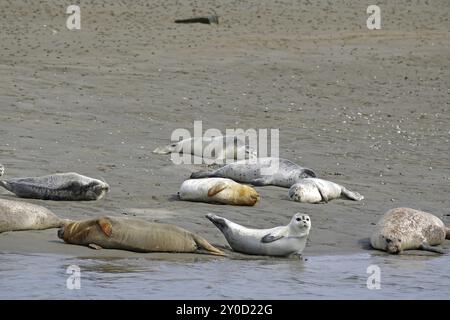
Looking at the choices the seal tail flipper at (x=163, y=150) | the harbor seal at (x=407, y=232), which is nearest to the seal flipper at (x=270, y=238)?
the harbor seal at (x=407, y=232)

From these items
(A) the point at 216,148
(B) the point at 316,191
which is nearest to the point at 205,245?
(B) the point at 316,191

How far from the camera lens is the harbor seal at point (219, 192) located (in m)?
10.5

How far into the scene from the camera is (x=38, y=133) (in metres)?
13.4

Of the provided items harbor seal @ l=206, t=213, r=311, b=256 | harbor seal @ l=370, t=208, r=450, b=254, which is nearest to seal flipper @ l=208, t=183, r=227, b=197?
harbor seal @ l=206, t=213, r=311, b=256

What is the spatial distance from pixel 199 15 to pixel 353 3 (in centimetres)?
304

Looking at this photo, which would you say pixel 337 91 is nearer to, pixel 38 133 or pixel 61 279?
pixel 38 133

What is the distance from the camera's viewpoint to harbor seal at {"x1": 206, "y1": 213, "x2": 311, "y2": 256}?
29.3ft

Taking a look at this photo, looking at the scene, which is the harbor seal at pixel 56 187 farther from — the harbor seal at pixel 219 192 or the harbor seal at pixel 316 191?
the harbor seal at pixel 316 191

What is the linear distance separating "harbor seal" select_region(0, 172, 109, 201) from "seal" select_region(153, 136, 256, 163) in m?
2.68

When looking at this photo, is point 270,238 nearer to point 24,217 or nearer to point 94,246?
point 94,246

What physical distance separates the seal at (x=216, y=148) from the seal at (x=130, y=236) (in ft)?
12.6

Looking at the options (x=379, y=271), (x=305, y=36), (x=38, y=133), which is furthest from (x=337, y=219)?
(x=305, y=36)

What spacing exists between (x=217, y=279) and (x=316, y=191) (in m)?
2.80
